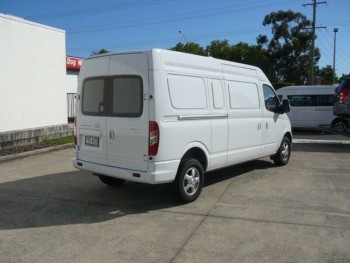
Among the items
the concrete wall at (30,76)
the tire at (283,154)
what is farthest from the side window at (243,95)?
the concrete wall at (30,76)

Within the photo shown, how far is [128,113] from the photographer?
5.91 metres

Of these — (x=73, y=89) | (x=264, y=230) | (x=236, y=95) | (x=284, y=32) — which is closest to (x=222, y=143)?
(x=236, y=95)

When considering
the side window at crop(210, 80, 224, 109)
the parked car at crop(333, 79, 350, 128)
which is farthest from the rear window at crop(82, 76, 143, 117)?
the parked car at crop(333, 79, 350, 128)

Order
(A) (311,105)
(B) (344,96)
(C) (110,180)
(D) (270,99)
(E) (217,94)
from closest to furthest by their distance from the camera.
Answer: (E) (217,94), (C) (110,180), (D) (270,99), (B) (344,96), (A) (311,105)

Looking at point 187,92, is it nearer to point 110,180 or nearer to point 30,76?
point 110,180

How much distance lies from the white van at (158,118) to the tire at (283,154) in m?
2.17

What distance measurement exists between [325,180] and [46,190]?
17.7 feet

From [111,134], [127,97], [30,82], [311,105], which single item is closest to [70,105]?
[30,82]

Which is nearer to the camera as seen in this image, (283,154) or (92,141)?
(92,141)

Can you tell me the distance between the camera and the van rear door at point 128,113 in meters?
5.73

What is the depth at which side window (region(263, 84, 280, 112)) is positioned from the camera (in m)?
8.66

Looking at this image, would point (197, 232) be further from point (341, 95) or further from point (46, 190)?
point (341, 95)

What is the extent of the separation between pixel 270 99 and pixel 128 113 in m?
4.10

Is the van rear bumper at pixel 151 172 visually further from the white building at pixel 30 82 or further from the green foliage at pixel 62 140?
the green foliage at pixel 62 140
